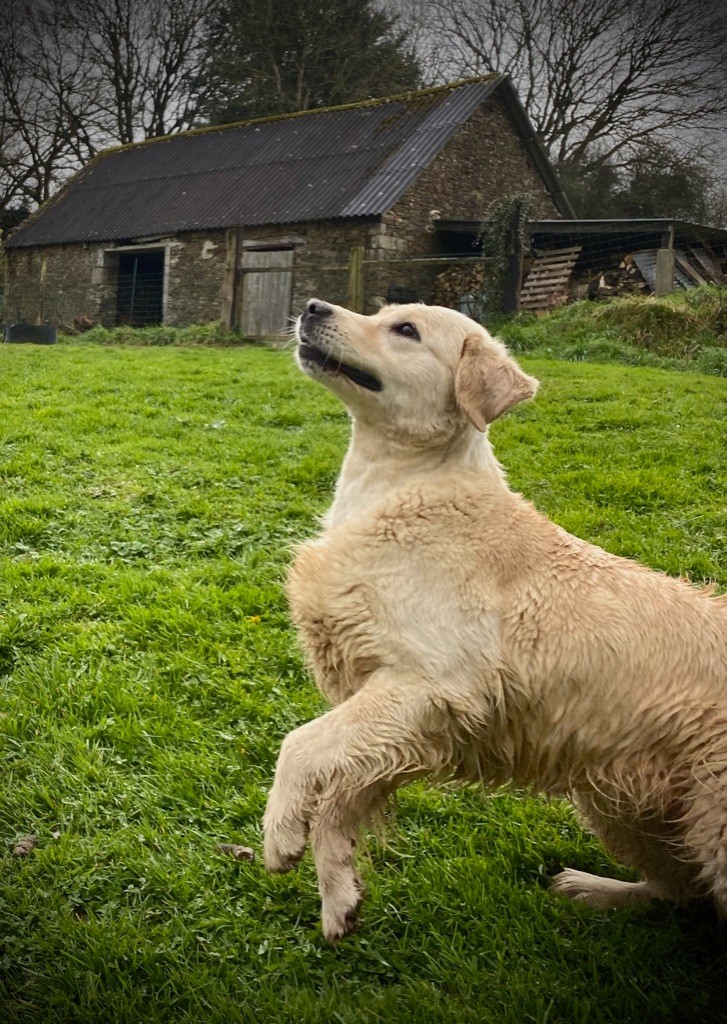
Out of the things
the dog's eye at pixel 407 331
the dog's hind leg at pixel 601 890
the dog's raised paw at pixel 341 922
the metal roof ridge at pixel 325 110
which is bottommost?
the dog's hind leg at pixel 601 890

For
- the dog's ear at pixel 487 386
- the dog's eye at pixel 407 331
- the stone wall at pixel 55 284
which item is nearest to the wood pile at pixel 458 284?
the stone wall at pixel 55 284

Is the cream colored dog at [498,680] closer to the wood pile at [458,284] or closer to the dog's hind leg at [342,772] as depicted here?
the dog's hind leg at [342,772]

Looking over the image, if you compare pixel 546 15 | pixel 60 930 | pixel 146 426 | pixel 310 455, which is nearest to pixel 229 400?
pixel 146 426

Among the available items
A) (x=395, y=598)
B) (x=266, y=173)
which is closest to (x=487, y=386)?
(x=395, y=598)

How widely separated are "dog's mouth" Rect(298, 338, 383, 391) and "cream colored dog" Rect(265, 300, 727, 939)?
0.35 meters

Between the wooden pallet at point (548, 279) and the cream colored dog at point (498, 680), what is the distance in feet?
61.2

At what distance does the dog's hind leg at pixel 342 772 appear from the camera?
94.3 inches

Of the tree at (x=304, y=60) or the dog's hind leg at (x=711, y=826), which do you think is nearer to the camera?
the dog's hind leg at (x=711, y=826)

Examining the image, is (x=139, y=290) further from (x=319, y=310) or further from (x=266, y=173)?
(x=319, y=310)

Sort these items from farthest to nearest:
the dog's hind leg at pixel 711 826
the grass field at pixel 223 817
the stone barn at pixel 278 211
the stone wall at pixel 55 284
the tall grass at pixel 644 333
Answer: the stone wall at pixel 55 284 < the stone barn at pixel 278 211 < the tall grass at pixel 644 333 < the grass field at pixel 223 817 < the dog's hind leg at pixel 711 826

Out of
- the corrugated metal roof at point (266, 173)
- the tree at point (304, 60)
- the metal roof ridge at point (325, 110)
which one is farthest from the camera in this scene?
the tree at point (304, 60)

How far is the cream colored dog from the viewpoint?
7.93ft

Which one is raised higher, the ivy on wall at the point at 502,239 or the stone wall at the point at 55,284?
the ivy on wall at the point at 502,239

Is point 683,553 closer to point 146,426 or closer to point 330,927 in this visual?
point 330,927
